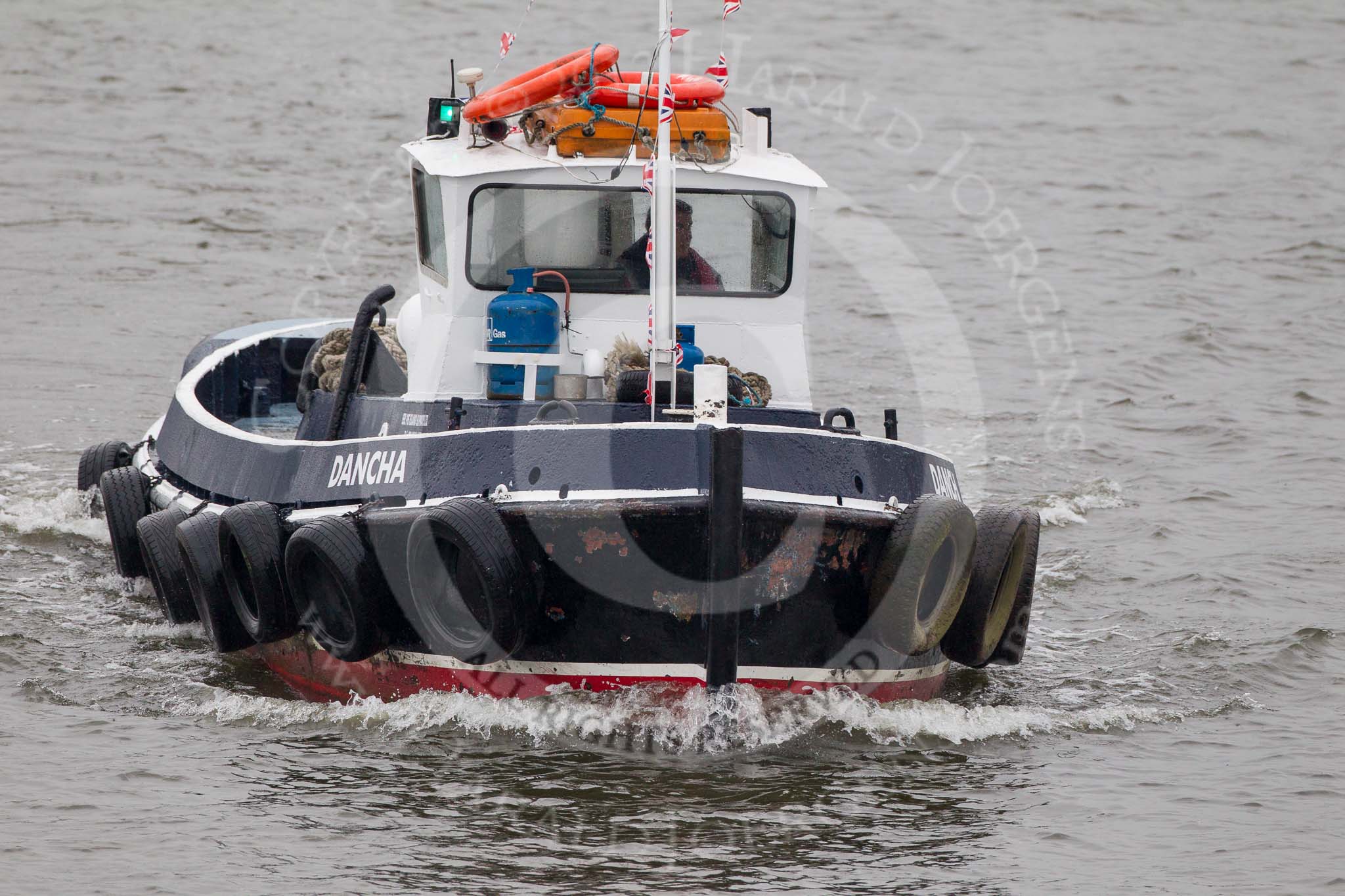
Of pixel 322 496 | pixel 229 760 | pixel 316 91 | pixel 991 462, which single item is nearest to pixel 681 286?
pixel 322 496

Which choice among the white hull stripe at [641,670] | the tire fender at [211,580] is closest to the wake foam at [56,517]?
the tire fender at [211,580]

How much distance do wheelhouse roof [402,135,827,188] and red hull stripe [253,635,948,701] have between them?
264 cm

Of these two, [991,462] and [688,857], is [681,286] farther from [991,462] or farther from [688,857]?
[991,462]

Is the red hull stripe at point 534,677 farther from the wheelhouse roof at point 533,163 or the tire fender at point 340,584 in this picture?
the wheelhouse roof at point 533,163

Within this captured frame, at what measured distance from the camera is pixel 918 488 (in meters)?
8.19

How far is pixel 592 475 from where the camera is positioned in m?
7.56

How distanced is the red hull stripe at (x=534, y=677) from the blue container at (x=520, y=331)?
163cm

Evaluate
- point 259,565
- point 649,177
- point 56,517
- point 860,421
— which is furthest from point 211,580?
point 860,421

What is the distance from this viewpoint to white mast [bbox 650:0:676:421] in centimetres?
808

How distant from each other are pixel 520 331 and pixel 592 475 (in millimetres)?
1565

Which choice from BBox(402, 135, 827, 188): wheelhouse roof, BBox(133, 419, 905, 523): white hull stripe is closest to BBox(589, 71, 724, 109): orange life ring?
BBox(402, 135, 827, 188): wheelhouse roof

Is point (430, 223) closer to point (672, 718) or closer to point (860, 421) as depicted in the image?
point (672, 718)

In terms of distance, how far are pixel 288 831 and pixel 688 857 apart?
1728 mm

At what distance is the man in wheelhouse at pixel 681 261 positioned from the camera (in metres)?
9.12
